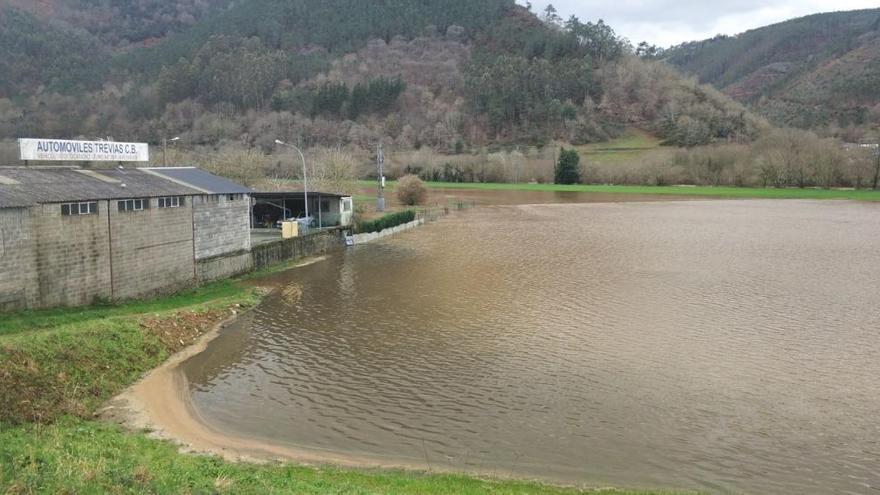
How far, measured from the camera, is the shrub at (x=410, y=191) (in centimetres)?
8088

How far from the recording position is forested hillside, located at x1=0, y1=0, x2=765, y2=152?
469 feet

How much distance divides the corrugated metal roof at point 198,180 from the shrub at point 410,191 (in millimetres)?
43695

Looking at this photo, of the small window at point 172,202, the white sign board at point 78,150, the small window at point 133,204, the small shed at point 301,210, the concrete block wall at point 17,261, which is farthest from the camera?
the small shed at point 301,210

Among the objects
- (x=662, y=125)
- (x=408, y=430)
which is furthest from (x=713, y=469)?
(x=662, y=125)

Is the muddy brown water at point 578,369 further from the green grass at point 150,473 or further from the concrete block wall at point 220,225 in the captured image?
the concrete block wall at point 220,225

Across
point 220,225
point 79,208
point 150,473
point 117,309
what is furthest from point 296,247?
point 150,473

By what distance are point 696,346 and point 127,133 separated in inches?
5639

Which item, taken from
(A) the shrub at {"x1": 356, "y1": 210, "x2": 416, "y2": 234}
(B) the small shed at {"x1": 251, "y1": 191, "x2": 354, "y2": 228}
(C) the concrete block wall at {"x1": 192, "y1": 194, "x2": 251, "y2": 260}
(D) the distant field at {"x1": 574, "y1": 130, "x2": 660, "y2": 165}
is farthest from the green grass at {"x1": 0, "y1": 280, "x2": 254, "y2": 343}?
(D) the distant field at {"x1": 574, "y1": 130, "x2": 660, "y2": 165}

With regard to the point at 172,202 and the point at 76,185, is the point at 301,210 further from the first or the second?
the point at 76,185

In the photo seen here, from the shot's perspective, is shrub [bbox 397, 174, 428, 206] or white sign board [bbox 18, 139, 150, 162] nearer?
white sign board [bbox 18, 139, 150, 162]

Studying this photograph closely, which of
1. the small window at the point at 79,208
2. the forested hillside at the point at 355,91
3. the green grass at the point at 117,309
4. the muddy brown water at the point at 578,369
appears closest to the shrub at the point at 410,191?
the muddy brown water at the point at 578,369

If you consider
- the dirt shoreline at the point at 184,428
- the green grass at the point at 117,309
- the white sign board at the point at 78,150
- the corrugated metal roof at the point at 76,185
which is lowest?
the dirt shoreline at the point at 184,428

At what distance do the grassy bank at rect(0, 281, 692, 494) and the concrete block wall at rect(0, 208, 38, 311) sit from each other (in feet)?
2.22

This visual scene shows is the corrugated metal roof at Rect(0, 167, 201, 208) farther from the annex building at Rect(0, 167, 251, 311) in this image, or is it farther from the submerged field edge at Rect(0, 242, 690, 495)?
the submerged field edge at Rect(0, 242, 690, 495)
